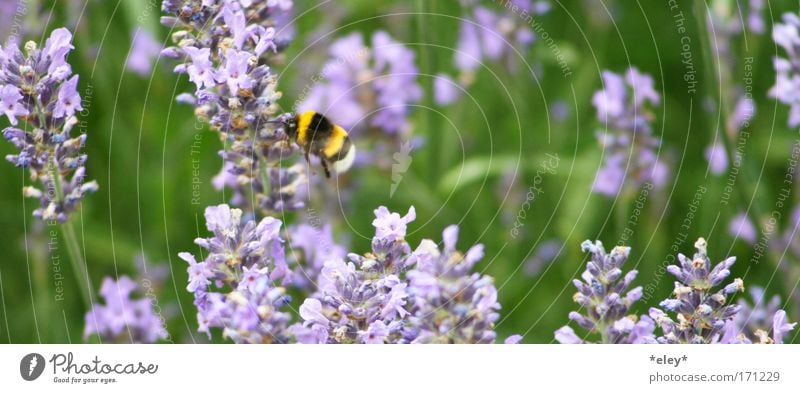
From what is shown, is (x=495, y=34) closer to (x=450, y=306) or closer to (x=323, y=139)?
(x=323, y=139)

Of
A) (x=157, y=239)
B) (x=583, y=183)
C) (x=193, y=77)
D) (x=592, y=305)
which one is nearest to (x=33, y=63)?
(x=193, y=77)

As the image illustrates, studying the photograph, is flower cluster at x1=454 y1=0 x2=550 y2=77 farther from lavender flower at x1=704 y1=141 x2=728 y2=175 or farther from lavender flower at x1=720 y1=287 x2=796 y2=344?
lavender flower at x1=720 y1=287 x2=796 y2=344

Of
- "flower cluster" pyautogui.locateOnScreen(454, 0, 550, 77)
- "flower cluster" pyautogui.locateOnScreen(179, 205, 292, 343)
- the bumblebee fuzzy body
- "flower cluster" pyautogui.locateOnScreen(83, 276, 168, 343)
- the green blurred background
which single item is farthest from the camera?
"flower cluster" pyautogui.locateOnScreen(454, 0, 550, 77)

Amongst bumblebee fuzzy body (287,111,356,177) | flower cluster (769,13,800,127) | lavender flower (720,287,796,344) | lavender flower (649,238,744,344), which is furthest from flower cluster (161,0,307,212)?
flower cluster (769,13,800,127)

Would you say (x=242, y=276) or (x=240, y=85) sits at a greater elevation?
(x=240, y=85)

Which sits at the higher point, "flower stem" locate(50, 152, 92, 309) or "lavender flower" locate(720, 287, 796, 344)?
"flower stem" locate(50, 152, 92, 309)

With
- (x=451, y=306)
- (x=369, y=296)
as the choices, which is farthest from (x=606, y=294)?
(x=369, y=296)
